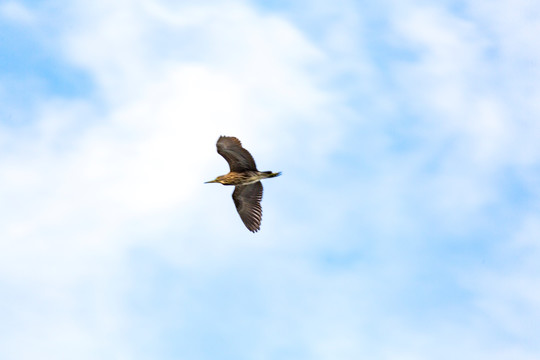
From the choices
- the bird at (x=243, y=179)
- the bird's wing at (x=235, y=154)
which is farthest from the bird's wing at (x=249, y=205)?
the bird's wing at (x=235, y=154)

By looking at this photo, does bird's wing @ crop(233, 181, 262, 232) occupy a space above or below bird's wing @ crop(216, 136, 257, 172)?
below

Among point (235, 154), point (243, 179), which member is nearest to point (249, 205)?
point (243, 179)

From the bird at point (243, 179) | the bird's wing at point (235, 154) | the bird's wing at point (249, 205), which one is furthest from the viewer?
the bird's wing at point (249, 205)

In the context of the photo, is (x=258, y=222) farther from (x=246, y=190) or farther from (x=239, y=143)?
(x=239, y=143)

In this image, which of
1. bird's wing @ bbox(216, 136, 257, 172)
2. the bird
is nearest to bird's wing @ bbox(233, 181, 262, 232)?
the bird

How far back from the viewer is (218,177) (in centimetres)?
4575

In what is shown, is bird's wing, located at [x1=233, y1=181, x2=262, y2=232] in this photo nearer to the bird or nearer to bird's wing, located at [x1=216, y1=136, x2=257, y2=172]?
the bird

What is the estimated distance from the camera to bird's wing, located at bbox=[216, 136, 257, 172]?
42844mm

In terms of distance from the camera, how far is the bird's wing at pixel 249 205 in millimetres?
46500

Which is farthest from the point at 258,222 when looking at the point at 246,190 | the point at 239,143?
the point at 239,143

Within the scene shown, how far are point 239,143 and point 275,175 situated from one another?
303 cm

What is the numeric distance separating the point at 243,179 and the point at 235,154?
2.04 meters

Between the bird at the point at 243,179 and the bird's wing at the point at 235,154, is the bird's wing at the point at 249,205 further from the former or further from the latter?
the bird's wing at the point at 235,154

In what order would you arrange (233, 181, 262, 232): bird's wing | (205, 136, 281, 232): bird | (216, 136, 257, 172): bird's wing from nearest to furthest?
(216, 136, 257, 172): bird's wing < (205, 136, 281, 232): bird < (233, 181, 262, 232): bird's wing
